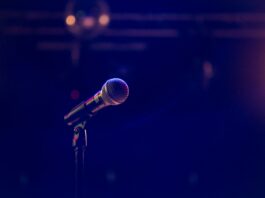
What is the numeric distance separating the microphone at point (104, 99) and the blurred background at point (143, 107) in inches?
112

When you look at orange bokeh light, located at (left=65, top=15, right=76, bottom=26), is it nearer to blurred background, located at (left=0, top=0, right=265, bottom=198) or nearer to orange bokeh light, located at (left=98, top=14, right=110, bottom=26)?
orange bokeh light, located at (left=98, top=14, right=110, bottom=26)

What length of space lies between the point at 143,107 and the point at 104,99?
336cm

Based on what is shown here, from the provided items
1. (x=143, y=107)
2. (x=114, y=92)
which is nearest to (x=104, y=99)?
(x=114, y=92)

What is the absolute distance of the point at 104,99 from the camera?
2.62 m


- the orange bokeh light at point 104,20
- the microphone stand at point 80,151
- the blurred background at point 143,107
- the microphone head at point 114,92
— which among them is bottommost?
the microphone stand at point 80,151

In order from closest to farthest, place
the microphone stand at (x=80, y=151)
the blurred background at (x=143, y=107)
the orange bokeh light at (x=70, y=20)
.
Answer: the microphone stand at (x=80, y=151), the orange bokeh light at (x=70, y=20), the blurred background at (x=143, y=107)

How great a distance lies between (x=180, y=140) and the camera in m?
5.97

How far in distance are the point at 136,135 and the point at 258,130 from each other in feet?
5.19

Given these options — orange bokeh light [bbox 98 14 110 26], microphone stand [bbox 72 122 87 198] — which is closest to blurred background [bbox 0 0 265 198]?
orange bokeh light [bbox 98 14 110 26]

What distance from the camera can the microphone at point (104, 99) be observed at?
8.42 feet

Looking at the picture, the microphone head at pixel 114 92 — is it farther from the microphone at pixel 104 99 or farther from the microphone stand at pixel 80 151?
the microphone stand at pixel 80 151

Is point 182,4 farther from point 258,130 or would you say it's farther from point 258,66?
point 258,130

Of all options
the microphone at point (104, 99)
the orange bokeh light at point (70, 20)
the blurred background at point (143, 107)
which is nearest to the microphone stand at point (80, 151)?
the microphone at point (104, 99)

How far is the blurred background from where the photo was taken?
18.9 feet
